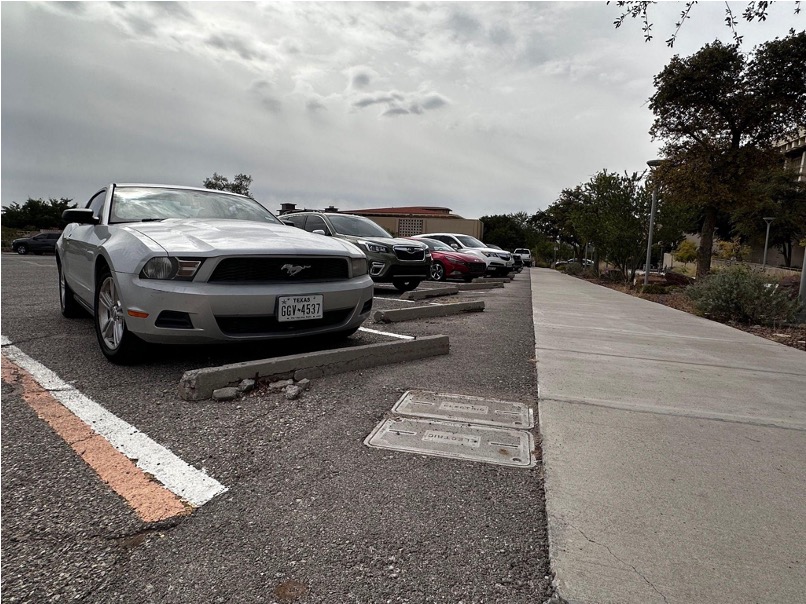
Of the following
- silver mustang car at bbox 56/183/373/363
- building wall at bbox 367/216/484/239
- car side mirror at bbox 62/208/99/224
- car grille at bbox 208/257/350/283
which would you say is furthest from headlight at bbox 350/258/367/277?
building wall at bbox 367/216/484/239

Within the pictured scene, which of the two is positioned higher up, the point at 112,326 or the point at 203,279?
the point at 203,279

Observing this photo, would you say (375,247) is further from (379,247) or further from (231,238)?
(231,238)

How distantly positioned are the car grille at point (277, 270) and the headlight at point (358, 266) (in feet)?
0.39

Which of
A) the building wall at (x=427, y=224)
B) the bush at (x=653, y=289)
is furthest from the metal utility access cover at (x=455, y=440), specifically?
the building wall at (x=427, y=224)

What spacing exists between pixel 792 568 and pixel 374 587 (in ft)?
4.41

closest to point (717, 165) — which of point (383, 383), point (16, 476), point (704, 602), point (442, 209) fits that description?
point (383, 383)

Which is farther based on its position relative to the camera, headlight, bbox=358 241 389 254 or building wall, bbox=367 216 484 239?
building wall, bbox=367 216 484 239

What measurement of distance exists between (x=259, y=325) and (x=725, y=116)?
1709 cm

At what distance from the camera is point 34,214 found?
5325cm

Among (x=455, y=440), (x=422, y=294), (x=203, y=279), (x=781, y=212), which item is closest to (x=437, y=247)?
(x=422, y=294)

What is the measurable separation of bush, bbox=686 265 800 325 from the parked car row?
271 inches

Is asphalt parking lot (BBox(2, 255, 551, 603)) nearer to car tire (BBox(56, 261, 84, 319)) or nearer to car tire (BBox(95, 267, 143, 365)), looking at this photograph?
car tire (BBox(95, 267, 143, 365))

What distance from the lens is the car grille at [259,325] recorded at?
3271mm

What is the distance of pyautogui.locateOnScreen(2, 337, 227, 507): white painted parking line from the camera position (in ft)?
6.31
